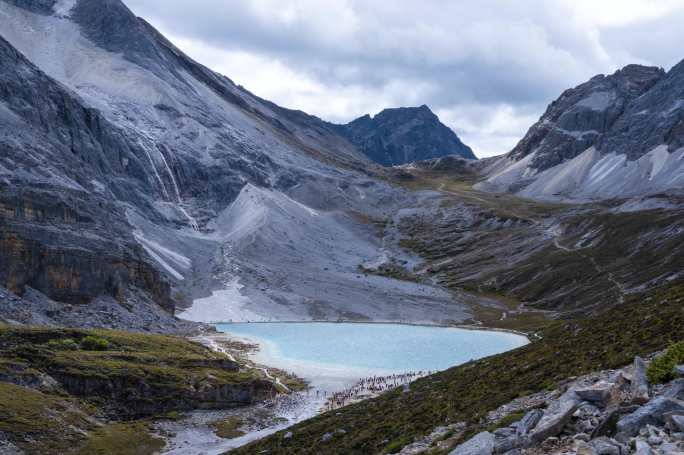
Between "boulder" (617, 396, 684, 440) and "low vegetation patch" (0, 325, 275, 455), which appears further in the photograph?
"low vegetation patch" (0, 325, 275, 455)

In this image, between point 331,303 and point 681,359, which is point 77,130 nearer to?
point 331,303

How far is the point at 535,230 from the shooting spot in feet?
619

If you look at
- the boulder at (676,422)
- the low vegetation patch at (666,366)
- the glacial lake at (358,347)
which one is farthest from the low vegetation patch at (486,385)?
the glacial lake at (358,347)

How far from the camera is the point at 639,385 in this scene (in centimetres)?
1708

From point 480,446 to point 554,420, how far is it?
239 centimetres

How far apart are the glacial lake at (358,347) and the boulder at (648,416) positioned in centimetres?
6120

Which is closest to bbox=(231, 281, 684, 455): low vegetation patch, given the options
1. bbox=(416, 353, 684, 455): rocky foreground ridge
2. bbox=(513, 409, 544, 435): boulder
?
bbox=(513, 409, 544, 435): boulder

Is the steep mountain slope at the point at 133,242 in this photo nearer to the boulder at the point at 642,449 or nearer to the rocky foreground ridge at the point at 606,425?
the rocky foreground ridge at the point at 606,425

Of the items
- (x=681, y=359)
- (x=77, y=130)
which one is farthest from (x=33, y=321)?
(x=77, y=130)

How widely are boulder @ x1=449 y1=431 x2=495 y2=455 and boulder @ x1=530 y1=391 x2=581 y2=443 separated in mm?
1328

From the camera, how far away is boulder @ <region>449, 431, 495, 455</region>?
17125 millimetres

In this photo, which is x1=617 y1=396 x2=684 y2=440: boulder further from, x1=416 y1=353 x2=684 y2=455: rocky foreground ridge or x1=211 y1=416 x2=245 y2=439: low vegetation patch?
x1=211 y1=416 x2=245 y2=439: low vegetation patch

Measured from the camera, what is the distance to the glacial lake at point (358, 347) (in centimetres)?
8405

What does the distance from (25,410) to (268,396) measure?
25610 mm
